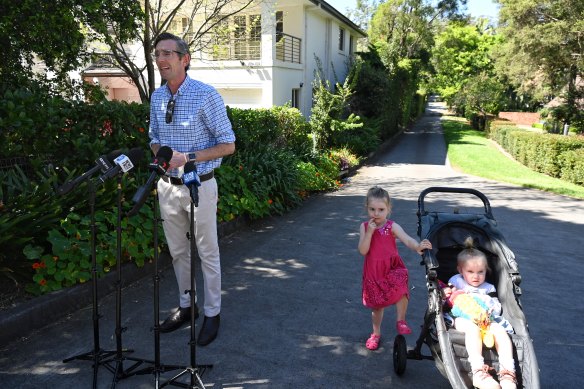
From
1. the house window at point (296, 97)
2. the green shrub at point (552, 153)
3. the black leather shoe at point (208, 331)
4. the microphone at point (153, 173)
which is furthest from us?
the house window at point (296, 97)

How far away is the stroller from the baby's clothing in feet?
0.32

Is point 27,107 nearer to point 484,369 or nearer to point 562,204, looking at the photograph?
point 484,369

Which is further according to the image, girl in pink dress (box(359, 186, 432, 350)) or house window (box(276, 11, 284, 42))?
house window (box(276, 11, 284, 42))

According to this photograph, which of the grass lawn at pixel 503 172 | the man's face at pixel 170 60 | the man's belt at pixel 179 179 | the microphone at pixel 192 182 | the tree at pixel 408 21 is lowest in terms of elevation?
the grass lawn at pixel 503 172

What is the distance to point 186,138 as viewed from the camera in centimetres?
357

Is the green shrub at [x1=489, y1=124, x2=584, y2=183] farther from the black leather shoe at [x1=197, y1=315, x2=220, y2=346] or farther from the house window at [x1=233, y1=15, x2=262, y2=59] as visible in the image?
the black leather shoe at [x1=197, y1=315, x2=220, y2=346]

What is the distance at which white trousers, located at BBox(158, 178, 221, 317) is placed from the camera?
360cm

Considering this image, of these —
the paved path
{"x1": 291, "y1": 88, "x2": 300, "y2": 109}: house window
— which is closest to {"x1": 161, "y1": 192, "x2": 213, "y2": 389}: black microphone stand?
the paved path

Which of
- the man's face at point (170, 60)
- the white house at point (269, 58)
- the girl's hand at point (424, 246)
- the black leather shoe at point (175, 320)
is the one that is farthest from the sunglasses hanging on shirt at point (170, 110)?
the white house at point (269, 58)

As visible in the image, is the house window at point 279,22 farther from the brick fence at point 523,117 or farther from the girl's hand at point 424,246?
the brick fence at point 523,117

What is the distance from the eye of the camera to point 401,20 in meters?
34.2

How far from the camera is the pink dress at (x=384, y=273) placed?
11.9 feet

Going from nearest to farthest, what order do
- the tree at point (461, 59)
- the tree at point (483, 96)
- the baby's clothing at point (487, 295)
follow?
the baby's clothing at point (487, 295) → the tree at point (483, 96) → the tree at point (461, 59)

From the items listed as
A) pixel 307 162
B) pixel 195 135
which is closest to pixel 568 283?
pixel 195 135
